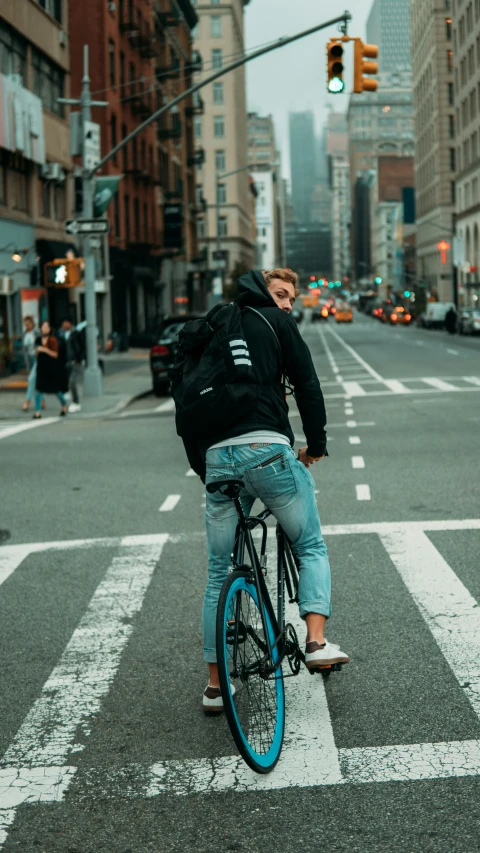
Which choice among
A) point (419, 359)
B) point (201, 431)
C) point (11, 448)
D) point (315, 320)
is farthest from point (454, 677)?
point (315, 320)

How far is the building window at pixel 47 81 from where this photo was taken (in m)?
37.8

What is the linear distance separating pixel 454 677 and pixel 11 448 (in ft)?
38.1

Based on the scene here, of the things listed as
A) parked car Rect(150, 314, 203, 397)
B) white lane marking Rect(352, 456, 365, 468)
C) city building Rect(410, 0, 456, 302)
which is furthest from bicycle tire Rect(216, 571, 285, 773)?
city building Rect(410, 0, 456, 302)

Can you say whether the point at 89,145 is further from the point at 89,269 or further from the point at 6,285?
the point at 6,285

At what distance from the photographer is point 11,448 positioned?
16.0 meters

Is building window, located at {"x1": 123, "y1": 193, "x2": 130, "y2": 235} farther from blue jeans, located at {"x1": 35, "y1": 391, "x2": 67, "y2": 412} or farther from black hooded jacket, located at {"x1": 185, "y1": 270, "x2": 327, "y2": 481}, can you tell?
black hooded jacket, located at {"x1": 185, "y1": 270, "x2": 327, "y2": 481}

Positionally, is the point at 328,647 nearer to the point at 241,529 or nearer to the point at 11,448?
the point at 241,529

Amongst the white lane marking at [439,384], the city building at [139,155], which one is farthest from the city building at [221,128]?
the white lane marking at [439,384]

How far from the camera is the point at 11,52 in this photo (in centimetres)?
3462

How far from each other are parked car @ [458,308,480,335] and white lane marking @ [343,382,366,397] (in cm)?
3885

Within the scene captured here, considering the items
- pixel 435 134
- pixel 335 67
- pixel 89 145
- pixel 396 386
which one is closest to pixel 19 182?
pixel 89 145

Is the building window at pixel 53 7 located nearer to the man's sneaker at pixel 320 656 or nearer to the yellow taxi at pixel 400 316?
the man's sneaker at pixel 320 656

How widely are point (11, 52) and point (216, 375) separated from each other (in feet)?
108

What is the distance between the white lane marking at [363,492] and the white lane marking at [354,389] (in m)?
11.6
